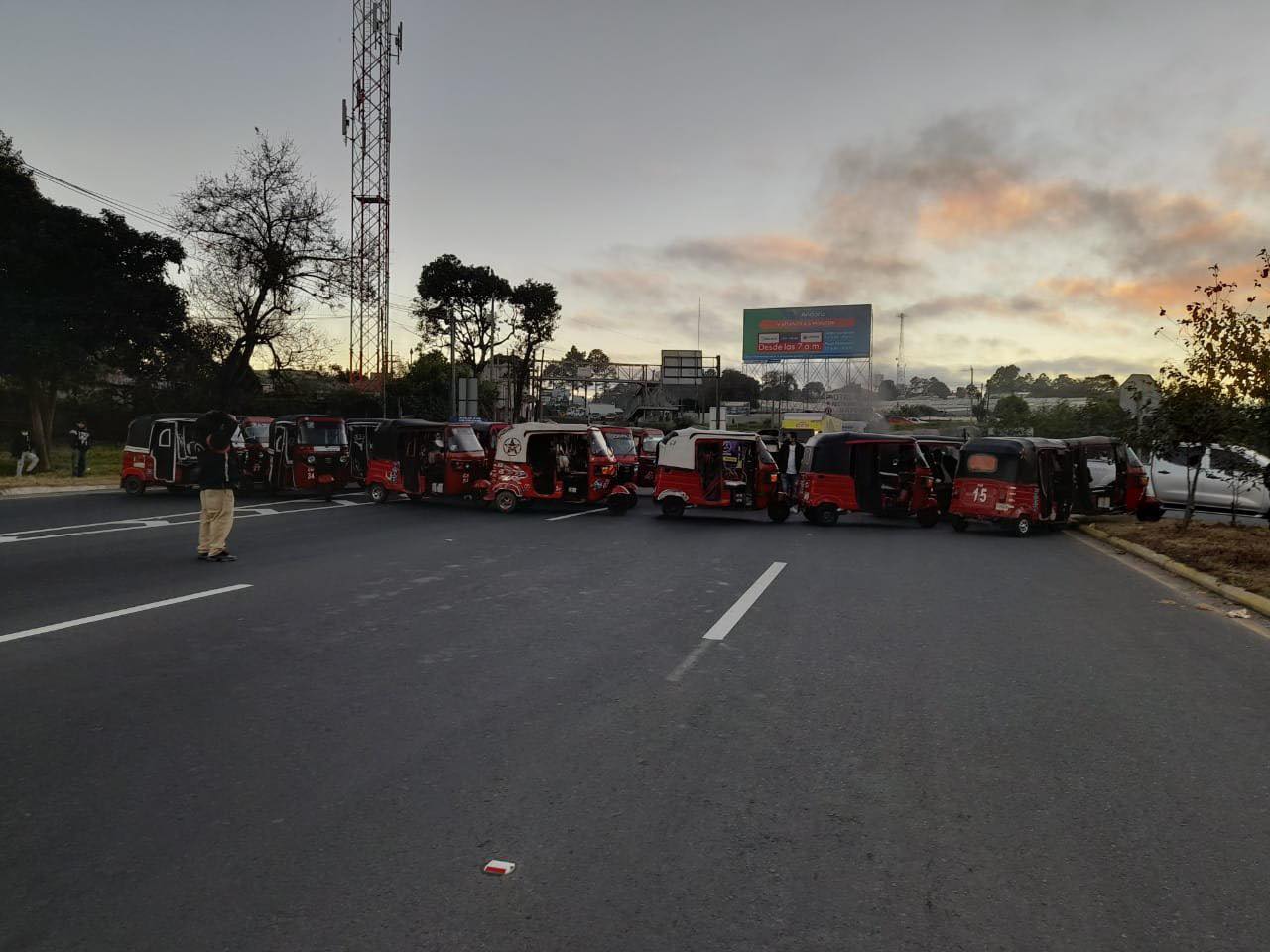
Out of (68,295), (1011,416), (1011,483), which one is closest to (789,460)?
(1011,483)

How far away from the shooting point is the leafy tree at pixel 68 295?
26.4m

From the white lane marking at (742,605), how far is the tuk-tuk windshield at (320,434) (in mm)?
14119

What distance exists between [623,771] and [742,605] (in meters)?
4.58

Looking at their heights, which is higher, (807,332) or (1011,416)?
(807,332)

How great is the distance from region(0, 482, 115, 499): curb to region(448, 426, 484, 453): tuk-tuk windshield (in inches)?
412

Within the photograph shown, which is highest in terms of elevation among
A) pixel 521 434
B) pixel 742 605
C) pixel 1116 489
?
pixel 521 434

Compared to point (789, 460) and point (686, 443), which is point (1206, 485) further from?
point (686, 443)

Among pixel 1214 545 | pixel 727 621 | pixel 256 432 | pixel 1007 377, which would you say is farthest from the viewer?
pixel 1007 377

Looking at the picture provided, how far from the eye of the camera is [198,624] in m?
7.42

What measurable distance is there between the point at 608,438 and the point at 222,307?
65.5 feet

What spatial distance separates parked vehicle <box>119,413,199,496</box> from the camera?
68.3 ft

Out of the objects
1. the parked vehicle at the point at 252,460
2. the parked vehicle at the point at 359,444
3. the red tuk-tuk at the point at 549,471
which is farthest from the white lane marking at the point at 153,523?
the parked vehicle at the point at 359,444

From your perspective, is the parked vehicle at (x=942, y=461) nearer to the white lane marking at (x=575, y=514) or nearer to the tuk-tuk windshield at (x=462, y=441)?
the white lane marking at (x=575, y=514)

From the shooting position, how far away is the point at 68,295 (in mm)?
27984
